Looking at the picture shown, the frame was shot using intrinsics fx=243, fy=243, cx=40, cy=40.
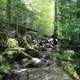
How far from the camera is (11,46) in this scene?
12672mm

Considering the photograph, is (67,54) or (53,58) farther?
(53,58)

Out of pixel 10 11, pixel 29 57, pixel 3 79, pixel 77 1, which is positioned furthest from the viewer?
pixel 10 11

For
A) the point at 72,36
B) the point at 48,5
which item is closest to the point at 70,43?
the point at 72,36

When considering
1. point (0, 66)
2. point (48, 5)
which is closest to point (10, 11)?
point (0, 66)

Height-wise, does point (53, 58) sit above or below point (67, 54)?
below

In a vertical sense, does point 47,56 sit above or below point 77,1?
below

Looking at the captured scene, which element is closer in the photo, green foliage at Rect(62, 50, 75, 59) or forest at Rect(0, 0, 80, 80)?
forest at Rect(0, 0, 80, 80)

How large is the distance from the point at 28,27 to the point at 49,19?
22.5ft

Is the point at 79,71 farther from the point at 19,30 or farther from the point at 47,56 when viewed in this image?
the point at 19,30

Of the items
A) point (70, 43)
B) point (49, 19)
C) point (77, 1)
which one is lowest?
point (49, 19)

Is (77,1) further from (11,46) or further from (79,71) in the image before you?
(11,46)

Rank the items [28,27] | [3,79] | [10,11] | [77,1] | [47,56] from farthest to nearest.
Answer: [28,27] < [10,11] < [47,56] < [77,1] < [3,79]

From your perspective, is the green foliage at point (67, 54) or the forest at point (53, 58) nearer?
the forest at point (53, 58)

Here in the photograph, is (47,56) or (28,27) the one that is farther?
(28,27)
